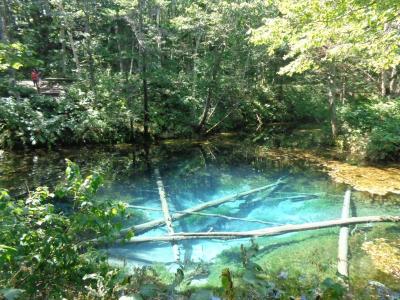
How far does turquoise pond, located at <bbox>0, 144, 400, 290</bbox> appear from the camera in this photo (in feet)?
21.8

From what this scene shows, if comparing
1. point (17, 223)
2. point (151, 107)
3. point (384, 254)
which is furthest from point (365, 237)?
point (151, 107)

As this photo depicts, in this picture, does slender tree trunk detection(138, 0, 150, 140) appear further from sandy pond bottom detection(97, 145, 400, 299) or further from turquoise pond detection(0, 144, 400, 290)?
sandy pond bottom detection(97, 145, 400, 299)

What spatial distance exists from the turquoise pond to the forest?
63mm

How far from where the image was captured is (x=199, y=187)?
10.6 m

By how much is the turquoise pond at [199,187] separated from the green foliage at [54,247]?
140 cm

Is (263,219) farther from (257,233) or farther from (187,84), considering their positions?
(187,84)

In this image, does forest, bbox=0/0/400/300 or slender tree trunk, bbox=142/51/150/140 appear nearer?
forest, bbox=0/0/400/300

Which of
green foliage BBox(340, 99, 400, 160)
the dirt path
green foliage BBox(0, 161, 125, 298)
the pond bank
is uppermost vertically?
the dirt path

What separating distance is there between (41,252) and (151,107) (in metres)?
14.8

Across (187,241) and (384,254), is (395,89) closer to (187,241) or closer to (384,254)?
(384,254)

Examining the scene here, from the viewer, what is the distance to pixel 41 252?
10.00 ft

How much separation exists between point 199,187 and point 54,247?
24.9 feet

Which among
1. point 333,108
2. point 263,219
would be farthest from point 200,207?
point 333,108

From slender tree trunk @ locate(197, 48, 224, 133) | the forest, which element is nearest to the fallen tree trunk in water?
the forest
